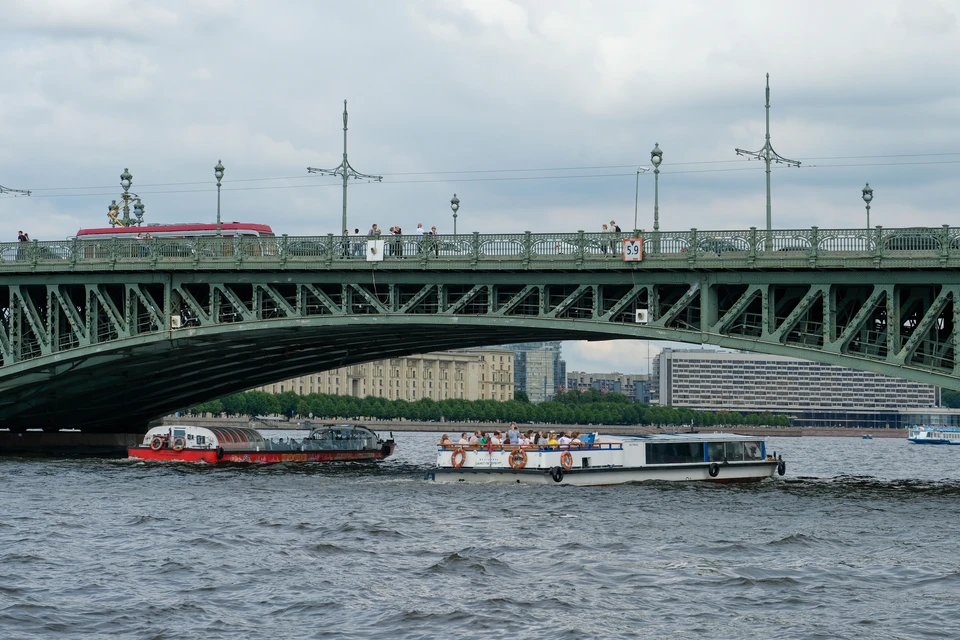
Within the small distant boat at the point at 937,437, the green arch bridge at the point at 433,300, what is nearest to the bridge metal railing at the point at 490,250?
the green arch bridge at the point at 433,300

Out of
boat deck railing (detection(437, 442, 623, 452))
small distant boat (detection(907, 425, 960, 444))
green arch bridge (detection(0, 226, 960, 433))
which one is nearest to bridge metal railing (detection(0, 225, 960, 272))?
green arch bridge (detection(0, 226, 960, 433))

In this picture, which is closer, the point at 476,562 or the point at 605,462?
the point at 476,562

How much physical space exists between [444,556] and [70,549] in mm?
9662

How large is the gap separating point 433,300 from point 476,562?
33552 millimetres

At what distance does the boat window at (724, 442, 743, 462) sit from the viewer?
194 ft

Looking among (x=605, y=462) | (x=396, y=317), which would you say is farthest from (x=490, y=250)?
(x=605, y=462)

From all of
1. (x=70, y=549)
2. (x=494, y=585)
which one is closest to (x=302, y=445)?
(x=70, y=549)

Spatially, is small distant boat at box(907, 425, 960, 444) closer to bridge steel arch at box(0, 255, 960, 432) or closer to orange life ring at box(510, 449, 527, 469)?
bridge steel arch at box(0, 255, 960, 432)

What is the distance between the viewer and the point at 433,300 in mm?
65938

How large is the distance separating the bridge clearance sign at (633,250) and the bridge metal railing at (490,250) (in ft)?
1.35

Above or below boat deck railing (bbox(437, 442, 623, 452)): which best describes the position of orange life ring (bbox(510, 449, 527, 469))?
below

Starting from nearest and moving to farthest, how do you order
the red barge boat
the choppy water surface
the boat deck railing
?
the choppy water surface → the boat deck railing → the red barge boat

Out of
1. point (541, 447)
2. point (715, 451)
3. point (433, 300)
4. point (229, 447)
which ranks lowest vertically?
point (229, 447)

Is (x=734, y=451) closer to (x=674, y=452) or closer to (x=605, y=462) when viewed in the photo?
(x=674, y=452)
